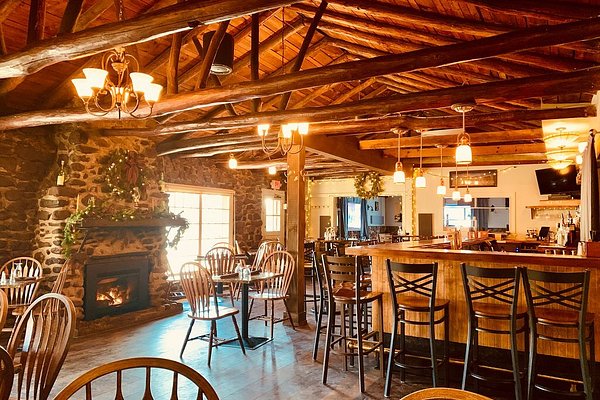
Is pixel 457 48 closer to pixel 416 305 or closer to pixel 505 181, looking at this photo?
pixel 416 305

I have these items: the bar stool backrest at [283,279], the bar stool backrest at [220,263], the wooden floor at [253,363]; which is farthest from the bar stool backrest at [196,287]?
the bar stool backrest at [220,263]

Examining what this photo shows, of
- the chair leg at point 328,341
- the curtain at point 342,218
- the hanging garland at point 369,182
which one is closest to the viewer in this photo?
the chair leg at point 328,341

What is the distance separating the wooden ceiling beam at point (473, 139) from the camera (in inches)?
282

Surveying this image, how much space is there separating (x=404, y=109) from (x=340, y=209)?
32.4ft

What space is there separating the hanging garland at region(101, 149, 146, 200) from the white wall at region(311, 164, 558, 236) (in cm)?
747

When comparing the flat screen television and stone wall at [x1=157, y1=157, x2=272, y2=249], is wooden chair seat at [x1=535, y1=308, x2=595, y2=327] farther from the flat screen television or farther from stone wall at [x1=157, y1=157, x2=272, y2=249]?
the flat screen television

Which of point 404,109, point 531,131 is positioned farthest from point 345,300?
point 531,131

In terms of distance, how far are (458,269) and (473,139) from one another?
3.89 metres

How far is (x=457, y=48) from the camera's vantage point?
3363 mm

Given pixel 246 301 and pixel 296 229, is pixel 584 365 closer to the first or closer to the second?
pixel 246 301

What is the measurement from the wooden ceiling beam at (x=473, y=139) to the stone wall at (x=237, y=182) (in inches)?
124

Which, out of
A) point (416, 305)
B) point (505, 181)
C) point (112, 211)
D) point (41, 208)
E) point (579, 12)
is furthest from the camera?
point (505, 181)

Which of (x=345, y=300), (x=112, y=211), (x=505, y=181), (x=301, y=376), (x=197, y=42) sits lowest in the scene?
(x=301, y=376)

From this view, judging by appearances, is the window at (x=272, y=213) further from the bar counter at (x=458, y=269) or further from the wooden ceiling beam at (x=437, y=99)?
the bar counter at (x=458, y=269)
